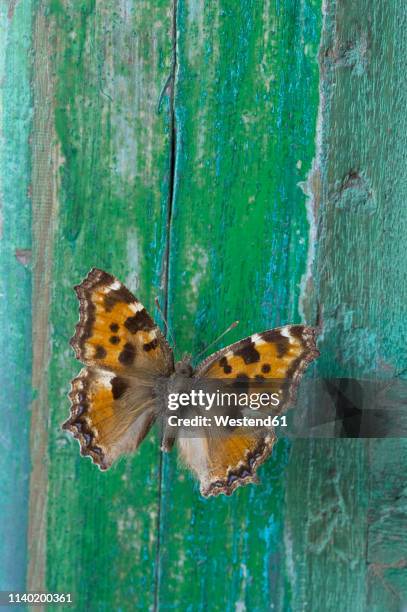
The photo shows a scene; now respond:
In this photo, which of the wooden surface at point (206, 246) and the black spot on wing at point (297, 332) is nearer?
the black spot on wing at point (297, 332)

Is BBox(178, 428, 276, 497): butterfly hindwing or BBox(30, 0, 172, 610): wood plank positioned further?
BBox(30, 0, 172, 610): wood plank

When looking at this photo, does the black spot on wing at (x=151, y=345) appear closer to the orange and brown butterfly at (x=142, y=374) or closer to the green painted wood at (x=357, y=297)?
the orange and brown butterfly at (x=142, y=374)

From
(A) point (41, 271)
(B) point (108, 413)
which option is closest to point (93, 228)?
(A) point (41, 271)

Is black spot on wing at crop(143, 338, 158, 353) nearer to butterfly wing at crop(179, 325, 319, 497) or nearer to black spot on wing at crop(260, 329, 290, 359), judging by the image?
butterfly wing at crop(179, 325, 319, 497)

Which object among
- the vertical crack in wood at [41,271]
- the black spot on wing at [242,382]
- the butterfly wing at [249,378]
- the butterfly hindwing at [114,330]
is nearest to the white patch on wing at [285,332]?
the butterfly wing at [249,378]

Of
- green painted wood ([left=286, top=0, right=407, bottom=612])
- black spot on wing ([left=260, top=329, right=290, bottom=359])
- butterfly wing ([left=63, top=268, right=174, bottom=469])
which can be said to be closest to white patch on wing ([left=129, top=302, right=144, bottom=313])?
butterfly wing ([left=63, top=268, right=174, bottom=469])

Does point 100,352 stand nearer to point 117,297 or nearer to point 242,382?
point 117,297
